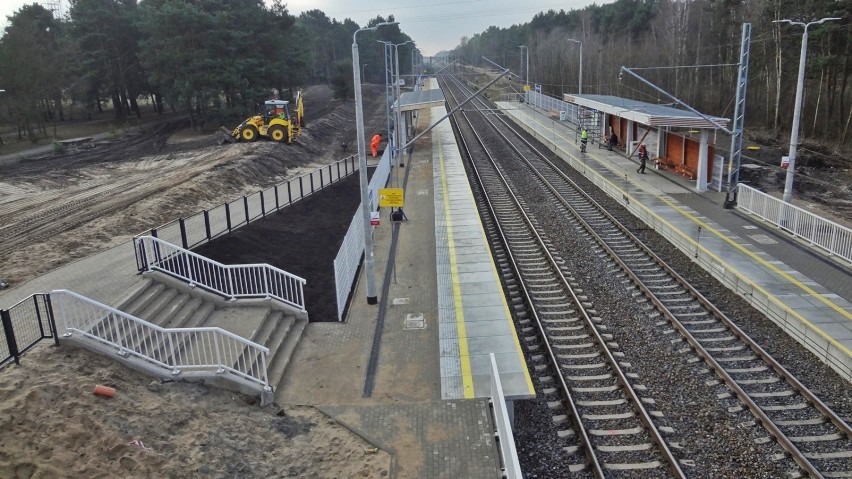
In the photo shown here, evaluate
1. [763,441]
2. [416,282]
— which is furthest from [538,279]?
[763,441]

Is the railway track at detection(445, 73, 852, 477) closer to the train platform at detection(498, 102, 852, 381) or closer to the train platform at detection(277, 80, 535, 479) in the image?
the train platform at detection(498, 102, 852, 381)

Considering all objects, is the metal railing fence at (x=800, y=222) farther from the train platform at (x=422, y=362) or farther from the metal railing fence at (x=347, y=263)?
the metal railing fence at (x=347, y=263)

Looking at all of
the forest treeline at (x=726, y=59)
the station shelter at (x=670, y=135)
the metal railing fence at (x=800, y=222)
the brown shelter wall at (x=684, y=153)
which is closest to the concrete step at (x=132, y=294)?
the metal railing fence at (x=800, y=222)

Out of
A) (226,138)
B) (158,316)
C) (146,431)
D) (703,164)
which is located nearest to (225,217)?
(158,316)

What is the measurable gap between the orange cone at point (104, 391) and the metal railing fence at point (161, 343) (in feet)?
3.83

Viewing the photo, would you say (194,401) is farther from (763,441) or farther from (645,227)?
(645,227)

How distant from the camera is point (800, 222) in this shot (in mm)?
18562

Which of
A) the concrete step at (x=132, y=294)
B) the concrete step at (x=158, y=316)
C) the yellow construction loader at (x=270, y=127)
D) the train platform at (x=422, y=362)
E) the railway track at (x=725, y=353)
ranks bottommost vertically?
the railway track at (x=725, y=353)

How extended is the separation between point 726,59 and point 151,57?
47.1 metres

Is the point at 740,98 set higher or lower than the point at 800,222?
higher

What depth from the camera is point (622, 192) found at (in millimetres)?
25188

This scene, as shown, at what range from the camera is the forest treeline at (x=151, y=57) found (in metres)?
45.2

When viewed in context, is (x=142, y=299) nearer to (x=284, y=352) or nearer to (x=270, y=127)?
(x=284, y=352)

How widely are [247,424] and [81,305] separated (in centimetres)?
340
